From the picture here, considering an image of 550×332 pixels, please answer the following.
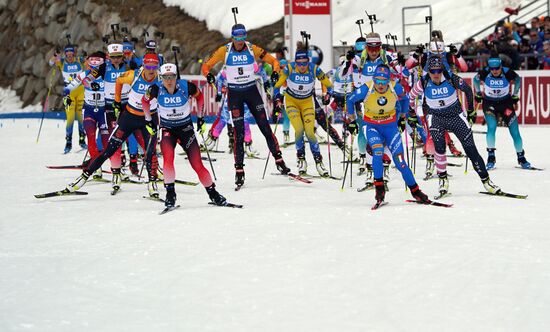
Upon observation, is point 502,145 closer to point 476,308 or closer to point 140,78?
point 140,78

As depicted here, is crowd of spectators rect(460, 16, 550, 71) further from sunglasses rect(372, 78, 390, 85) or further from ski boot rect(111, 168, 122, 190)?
ski boot rect(111, 168, 122, 190)

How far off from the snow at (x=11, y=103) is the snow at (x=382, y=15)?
7890 millimetres

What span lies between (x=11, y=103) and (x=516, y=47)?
81.6 feet

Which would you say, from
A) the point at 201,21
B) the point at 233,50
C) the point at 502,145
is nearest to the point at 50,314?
the point at 233,50

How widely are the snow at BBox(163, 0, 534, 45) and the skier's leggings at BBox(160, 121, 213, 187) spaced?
1803cm

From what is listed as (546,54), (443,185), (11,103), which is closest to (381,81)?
(443,185)

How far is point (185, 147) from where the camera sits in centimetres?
1251

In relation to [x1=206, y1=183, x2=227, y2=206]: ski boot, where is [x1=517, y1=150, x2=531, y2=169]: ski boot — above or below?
above

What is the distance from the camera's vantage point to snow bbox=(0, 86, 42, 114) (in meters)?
40.8

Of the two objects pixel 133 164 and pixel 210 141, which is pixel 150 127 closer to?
pixel 133 164

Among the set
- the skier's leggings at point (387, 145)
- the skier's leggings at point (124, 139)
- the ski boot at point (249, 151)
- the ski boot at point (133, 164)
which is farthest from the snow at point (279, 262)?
the ski boot at point (249, 151)

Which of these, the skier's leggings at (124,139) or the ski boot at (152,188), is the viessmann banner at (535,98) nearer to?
the skier's leggings at (124,139)

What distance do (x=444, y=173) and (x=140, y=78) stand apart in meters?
4.57

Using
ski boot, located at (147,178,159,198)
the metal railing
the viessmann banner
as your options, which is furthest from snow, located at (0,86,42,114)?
ski boot, located at (147,178,159,198)
